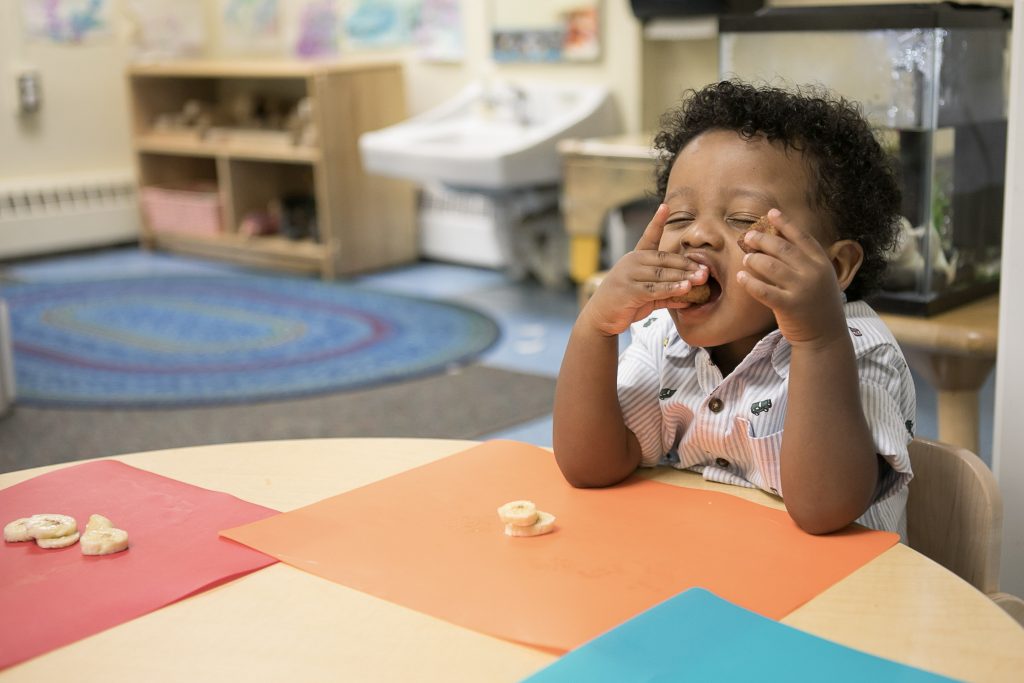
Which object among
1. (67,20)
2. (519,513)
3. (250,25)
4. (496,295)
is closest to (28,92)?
(67,20)

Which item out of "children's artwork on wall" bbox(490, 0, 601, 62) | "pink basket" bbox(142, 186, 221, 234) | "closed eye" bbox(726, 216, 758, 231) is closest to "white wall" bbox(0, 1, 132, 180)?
"pink basket" bbox(142, 186, 221, 234)

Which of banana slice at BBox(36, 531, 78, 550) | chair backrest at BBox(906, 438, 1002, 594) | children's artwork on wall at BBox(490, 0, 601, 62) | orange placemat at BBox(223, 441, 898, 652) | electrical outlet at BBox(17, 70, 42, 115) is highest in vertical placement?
children's artwork on wall at BBox(490, 0, 601, 62)

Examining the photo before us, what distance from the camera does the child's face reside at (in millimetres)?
979

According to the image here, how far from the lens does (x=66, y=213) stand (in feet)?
17.1

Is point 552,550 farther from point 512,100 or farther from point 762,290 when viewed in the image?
point 512,100

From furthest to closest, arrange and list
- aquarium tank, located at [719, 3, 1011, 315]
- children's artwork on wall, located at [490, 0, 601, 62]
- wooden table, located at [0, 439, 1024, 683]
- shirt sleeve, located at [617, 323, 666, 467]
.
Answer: children's artwork on wall, located at [490, 0, 601, 62] < aquarium tank, located at [719, 3, 1011, 315] < shirt sleeve, located at [617, 323, 666, 467] < wooden table, located at [0, 439, 1024, 683]

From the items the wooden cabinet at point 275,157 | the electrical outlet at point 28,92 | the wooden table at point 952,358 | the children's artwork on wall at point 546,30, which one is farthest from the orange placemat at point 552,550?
the electrical outlet at point 28,92

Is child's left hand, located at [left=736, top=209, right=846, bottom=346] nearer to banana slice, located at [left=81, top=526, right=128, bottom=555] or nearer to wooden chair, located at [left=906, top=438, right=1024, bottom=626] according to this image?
wooden chair, located at [left=906, top=438, right=1024, bottom=626]

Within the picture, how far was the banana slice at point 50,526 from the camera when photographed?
834mm

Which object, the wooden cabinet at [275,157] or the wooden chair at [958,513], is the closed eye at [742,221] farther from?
the wooden cabinet at [275,157]

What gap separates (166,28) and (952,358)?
461 centimetres

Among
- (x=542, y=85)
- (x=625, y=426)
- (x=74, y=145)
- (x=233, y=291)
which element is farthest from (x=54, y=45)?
(x=625, y=426)

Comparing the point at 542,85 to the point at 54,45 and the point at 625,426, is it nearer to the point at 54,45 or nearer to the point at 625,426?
the point at 54,45

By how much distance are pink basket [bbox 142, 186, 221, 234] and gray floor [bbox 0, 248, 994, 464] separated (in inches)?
5.9
